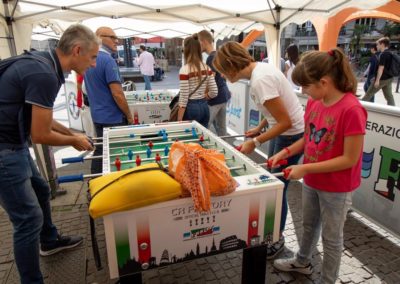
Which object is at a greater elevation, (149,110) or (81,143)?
(81,143)

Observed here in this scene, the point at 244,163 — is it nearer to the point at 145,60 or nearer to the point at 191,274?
the point at 191,274

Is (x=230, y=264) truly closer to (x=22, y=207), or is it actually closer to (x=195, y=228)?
(x=195, y=228)

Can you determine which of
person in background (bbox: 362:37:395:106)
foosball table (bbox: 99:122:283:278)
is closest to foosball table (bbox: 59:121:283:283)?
foosball table (bbox: 99:122:283:278)

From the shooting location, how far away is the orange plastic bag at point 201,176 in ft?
4.90

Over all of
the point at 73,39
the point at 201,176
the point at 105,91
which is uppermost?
the point at 73,39

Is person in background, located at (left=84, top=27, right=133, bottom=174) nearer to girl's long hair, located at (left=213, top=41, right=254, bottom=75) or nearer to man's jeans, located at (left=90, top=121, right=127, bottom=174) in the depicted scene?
man's jeans, located at (left=90, top=121, right=127, bottom=174)

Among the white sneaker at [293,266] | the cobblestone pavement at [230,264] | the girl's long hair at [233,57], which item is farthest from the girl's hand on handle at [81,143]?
the white sneaker at [293,266]

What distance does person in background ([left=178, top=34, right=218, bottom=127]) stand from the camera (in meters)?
3.80

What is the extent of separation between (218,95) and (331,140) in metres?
3.04

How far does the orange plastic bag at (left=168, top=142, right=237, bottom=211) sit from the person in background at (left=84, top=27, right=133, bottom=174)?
6.93 ft

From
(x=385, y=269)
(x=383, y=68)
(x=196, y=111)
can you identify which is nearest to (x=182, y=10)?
(x=196, y=111)

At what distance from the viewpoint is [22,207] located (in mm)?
2014

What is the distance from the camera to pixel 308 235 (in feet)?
7.47

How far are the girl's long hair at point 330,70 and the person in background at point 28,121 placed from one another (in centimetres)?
144
